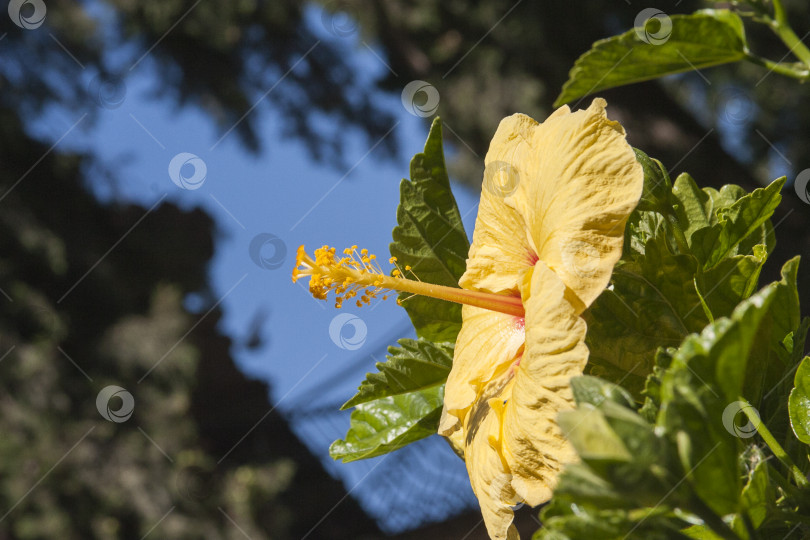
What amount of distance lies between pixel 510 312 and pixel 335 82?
14.3ft

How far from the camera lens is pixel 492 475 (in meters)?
0.55

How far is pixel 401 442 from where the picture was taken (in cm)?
67

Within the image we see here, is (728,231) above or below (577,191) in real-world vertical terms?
below

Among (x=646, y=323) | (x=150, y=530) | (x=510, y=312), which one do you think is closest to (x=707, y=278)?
(x=646, y=323)

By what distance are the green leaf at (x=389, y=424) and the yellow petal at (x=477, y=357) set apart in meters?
0.06

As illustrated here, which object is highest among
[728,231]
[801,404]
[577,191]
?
[577,191]

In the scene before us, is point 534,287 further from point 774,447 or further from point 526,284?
point 774,447

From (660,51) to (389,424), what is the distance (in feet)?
1.60

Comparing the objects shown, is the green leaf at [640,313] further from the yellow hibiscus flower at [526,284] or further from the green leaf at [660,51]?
the green leaf at [660,51]

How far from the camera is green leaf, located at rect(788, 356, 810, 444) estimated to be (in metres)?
0.48

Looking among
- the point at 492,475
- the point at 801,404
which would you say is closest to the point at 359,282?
the point at 492,475

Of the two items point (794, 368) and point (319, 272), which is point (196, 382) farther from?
point (794, 368)

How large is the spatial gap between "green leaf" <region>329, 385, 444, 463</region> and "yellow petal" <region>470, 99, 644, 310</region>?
0.67 feet

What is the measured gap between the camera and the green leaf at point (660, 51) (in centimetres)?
68
